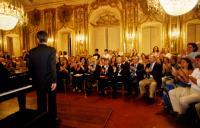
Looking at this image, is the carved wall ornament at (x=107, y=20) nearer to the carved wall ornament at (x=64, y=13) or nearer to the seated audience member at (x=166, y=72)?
the carved wall ornament at (x=64, y=13)

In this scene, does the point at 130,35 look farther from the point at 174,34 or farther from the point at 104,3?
the point at 104,3

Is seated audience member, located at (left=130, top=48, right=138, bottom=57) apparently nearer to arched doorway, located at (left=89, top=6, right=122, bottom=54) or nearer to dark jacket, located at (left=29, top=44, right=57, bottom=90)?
Result: arched doorway, located at (left=89, top=6, right=122, bottom=54)

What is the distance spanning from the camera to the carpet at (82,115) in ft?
13.3

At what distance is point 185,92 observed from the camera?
4047 millimetres

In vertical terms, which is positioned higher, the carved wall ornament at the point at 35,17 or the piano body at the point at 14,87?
the carved wall ornament at the point at 35,17

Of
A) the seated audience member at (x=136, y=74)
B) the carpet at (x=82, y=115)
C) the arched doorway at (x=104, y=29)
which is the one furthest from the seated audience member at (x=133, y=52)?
the carpet at (x=82, y=115)

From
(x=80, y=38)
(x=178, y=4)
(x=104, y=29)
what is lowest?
(x=80, y=38)

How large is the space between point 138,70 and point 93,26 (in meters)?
5.81

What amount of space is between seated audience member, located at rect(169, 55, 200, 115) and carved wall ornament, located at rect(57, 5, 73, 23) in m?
8.23

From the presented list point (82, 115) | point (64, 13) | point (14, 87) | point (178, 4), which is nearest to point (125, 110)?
point (82, 115)

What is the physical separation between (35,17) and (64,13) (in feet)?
7.04

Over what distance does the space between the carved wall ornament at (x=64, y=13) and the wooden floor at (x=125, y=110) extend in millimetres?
5779

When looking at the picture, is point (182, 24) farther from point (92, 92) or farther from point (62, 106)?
point (62, 106)

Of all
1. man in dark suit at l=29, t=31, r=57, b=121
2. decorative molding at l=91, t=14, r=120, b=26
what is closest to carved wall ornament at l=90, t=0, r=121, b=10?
decorative molding at l=91, t=14, r=120, b=26
